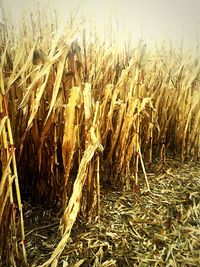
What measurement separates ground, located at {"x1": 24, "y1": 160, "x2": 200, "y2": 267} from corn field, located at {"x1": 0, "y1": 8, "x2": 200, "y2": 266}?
44 millimetres

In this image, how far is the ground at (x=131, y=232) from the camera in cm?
79

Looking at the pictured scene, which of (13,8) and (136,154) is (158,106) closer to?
(136,154)

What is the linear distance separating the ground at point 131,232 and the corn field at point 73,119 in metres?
0.04

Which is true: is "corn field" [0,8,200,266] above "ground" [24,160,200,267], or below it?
above

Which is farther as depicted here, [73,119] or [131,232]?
[131,232]

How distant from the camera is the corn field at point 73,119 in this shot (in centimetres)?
69

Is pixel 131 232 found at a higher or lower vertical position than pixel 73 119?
lower

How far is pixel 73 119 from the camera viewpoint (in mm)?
746

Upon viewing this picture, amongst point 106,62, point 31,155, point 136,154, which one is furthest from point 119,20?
point 31,155

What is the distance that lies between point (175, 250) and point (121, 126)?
0.46 meters

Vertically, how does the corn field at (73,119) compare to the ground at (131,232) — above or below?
above

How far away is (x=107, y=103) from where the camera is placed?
983 millimetres

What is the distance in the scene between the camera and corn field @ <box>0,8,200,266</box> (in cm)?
69

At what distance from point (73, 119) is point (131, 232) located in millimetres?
418
